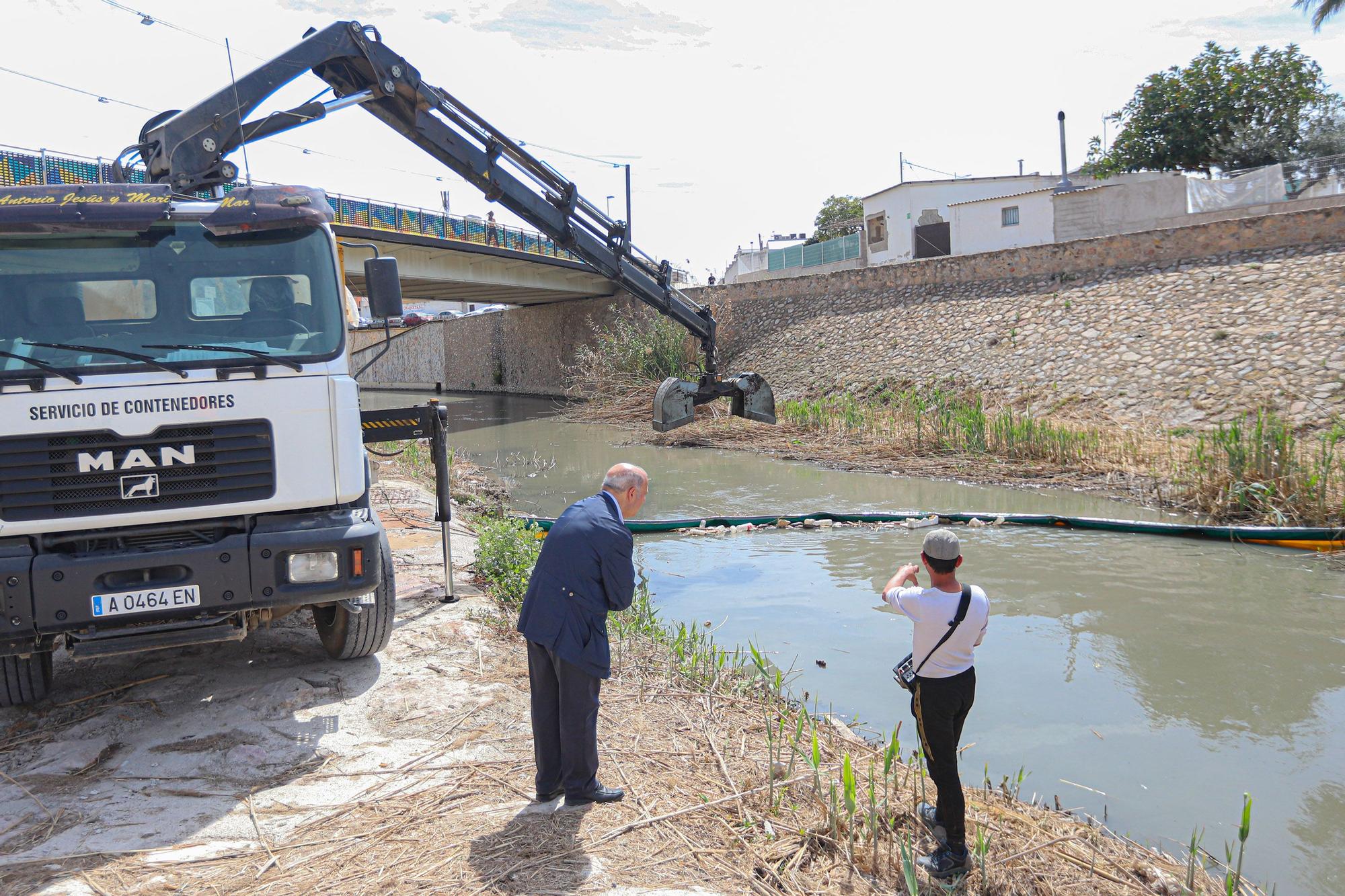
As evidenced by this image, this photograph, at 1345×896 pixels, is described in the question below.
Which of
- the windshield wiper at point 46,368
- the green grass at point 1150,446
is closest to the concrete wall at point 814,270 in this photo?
the green grass at point 1150,446

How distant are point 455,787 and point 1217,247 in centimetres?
2292

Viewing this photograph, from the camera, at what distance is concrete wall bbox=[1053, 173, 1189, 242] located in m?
33.0

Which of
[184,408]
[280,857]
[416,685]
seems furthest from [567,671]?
[184,408]

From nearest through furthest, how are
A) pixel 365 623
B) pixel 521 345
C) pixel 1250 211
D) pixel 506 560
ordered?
pixel 365 623, pixel 506 560, pixel 1250 211, pixel 521 345

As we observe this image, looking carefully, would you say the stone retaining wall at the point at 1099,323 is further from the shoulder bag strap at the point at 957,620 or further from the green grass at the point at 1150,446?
the shoulder bag strap at the point at 957,620

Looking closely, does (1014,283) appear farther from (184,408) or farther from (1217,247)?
(184,408)

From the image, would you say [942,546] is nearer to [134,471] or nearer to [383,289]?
[383,289]

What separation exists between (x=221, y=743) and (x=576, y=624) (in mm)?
2364

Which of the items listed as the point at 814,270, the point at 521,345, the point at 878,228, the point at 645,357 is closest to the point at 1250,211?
the point at 645,357

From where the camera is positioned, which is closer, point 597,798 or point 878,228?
point 597,798

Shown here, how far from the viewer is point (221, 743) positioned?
16.7 feet

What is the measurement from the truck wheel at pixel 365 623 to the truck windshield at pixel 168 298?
1.47m

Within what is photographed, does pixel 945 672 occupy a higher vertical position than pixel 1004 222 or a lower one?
lower

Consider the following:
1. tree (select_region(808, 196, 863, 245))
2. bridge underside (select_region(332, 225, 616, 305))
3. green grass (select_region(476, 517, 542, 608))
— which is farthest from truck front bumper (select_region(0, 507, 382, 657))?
tree (select_region(808, 196, 863, 245))
